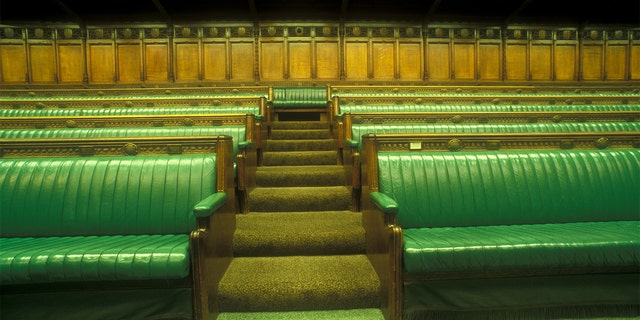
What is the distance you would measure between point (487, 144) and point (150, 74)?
572 centimetres

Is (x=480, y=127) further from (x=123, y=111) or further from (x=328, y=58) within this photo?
(x=328, y=58)

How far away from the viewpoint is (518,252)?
146 cm

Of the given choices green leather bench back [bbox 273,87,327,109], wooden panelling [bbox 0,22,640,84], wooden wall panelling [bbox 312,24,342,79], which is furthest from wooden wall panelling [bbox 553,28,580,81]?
green leather bench back [bbox 273,87,327,109]

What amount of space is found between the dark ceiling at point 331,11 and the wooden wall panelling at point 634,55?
0.76ft

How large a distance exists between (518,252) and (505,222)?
390 millimetres

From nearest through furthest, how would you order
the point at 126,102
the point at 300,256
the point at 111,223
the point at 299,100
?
1. the point at 111,223
2. the point at 300,256
3. the point at 126,102
4. the point at 299,100

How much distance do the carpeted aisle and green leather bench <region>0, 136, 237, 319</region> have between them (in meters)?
0.22

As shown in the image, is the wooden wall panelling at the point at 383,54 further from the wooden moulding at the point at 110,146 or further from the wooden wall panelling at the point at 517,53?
the wooden moulding at the point at 110,146

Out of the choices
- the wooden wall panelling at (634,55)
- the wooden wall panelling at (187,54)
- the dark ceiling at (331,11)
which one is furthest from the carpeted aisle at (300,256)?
the wooden wall panelling at (634,55)

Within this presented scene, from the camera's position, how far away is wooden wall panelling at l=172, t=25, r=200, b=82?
239 inches

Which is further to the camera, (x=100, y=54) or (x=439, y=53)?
(x=439, y=53)

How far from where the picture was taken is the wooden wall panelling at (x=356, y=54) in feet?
20.1

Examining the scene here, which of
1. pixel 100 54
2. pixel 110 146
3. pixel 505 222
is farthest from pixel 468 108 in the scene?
pixel 100 54

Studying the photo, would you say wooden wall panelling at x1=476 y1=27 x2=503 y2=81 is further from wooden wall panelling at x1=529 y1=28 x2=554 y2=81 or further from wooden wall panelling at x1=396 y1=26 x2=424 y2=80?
wooden wall panelling at x1=396 y1=26 x2=424 y2=80
